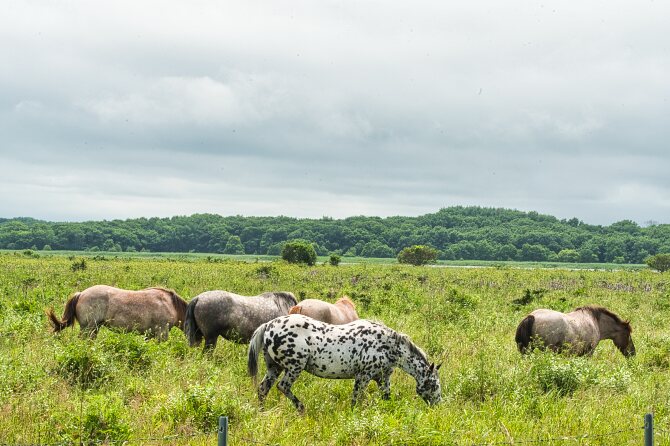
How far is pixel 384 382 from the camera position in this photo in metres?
9.81

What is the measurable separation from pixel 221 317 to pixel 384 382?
4.71 meters

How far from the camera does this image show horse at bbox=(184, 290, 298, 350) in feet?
42.7

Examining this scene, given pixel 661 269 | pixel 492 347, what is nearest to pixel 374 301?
pixel 492 347

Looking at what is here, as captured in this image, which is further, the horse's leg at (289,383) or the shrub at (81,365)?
the shrub at (81,365)

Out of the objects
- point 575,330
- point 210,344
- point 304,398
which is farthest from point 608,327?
point 210,344

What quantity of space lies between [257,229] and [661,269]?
103469 millimetres

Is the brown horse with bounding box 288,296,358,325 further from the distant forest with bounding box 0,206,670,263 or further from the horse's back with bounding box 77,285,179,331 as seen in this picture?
the distant forest with bounding box 0,206,670,263

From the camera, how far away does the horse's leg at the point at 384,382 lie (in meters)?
9.70

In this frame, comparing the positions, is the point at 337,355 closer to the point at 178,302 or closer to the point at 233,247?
the point at 178,302

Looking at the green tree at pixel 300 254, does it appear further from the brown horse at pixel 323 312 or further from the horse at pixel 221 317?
the horse at pixel 221 317

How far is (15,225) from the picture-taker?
154875 mm

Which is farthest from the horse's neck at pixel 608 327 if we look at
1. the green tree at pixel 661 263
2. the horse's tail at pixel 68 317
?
the green tree at pixel 661 263

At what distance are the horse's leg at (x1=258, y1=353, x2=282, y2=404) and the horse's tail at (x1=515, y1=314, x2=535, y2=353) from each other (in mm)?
6424

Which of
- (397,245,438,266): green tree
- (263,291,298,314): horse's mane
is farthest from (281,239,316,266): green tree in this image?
(263,291,298,314): horse's mane
